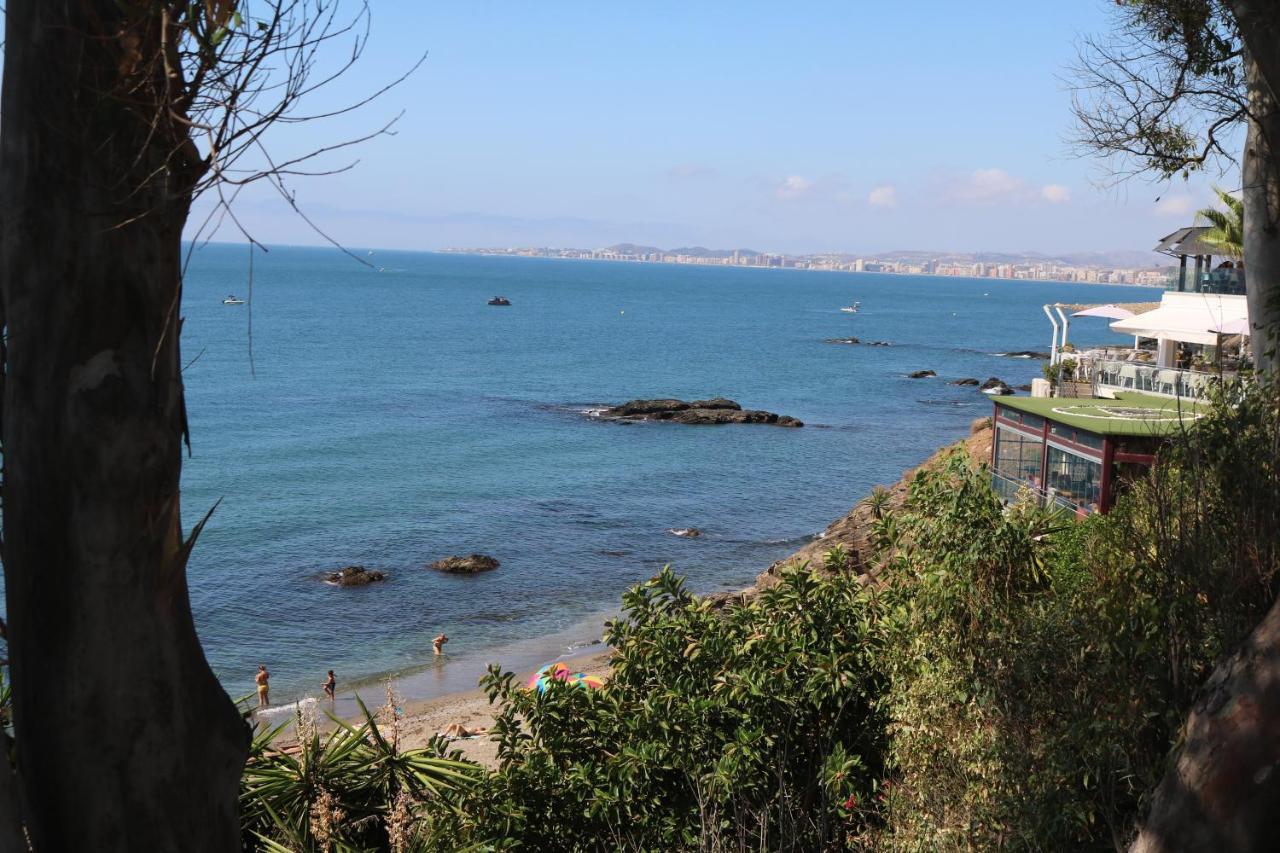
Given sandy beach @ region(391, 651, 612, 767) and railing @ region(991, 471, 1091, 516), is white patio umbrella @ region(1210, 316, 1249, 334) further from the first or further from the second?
sandy beach @ region(391, 651, 612, 767)

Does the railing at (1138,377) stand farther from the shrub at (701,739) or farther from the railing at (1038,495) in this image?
the shrub at (701,739)

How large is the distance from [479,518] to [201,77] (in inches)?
1335

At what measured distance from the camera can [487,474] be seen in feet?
142

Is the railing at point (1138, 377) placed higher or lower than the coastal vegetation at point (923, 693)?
higher

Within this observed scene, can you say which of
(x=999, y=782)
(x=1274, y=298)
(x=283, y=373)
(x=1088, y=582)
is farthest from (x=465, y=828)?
(x=283, y=373)

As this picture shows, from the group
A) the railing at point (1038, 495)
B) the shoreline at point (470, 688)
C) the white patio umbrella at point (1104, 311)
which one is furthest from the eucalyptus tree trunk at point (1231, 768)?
the white patio umbrella at point (1104, 311)

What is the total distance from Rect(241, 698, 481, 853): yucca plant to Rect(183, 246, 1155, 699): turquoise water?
2.96 meters

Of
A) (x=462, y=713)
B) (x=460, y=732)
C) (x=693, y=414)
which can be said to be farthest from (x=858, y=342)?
(x=460, y=732)

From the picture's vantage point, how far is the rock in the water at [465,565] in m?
31.2

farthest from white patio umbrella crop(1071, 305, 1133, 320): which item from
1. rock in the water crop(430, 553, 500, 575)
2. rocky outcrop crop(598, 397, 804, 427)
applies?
rocky outcrop crop(598, 397, 804, 427)

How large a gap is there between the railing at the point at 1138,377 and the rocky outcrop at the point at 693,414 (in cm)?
3046

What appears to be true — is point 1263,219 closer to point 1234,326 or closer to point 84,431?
point 84,431

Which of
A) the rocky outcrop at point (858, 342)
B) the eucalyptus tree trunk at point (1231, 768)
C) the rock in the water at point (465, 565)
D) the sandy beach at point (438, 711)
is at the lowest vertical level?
the sandy beach at point (438, 711)

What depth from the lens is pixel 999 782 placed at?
6.99 meters
